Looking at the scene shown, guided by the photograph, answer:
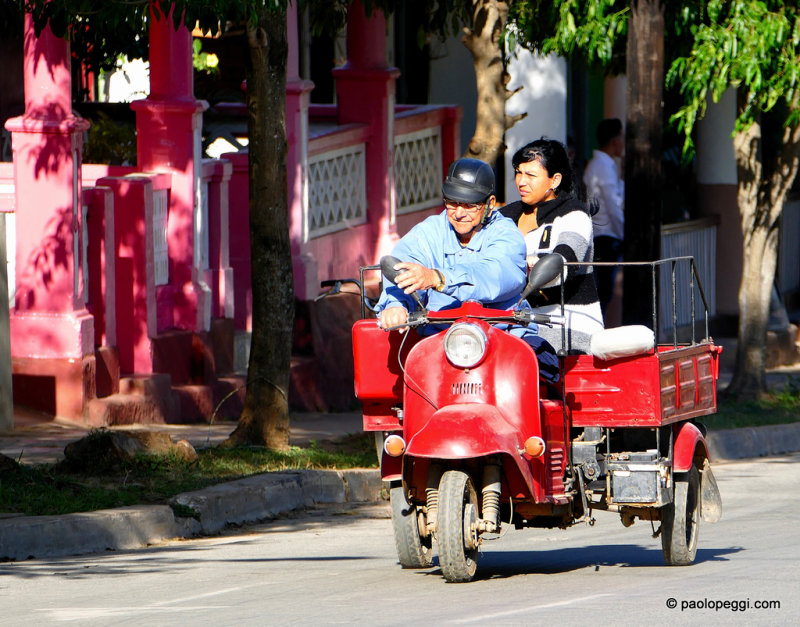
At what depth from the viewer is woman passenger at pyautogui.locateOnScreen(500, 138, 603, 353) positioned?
774 cm

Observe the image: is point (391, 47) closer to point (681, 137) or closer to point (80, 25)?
point (681, 137)

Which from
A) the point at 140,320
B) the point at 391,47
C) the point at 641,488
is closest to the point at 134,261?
the point at 140,320

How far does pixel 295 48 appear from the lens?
558 inches

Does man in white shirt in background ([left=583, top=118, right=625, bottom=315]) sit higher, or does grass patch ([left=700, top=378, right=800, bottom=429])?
man in white shirt in background ([left=583, top=118, right=625, bottom=315])

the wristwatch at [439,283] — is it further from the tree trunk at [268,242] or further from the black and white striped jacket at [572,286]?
the tree trunk at [268,242]

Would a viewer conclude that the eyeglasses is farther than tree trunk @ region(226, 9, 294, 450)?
No

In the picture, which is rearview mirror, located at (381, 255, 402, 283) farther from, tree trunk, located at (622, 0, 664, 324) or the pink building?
tree trunk, located at (622, 0, 664, 324)

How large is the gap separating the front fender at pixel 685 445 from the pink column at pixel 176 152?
19.1 feet

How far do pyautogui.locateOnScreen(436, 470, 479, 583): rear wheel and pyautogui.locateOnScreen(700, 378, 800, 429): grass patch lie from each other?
21.6 ft

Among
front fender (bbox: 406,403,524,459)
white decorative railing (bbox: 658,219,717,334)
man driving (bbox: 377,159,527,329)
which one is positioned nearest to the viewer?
front fender (bbox: 406,403,524,459)

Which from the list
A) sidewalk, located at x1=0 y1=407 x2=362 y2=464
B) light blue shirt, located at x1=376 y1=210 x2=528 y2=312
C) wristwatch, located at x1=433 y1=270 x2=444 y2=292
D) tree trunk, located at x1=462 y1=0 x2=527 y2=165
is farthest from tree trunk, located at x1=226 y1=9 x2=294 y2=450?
wristwatch, located at x1=433 y1=270 x2=444 y2=292

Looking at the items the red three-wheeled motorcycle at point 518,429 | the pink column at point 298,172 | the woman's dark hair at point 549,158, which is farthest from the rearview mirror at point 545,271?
the pink column at point 298,172

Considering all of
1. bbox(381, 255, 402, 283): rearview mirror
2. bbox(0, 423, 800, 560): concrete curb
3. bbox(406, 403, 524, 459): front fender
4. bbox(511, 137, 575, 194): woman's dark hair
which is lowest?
bbox(0, 423, 800, 560): concrete curb

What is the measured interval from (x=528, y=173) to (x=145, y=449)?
345 cm
